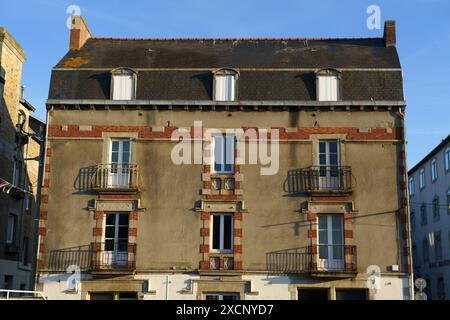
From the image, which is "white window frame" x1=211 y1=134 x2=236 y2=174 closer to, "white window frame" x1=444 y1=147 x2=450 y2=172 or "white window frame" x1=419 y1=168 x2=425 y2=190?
"white window frame" x1=444 y1=147 x2=450 y2=172

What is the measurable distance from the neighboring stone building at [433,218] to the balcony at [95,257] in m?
22.3

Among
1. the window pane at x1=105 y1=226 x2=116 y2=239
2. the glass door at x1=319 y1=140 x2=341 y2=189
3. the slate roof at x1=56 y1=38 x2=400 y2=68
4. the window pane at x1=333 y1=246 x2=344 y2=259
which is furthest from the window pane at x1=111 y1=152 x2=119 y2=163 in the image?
the window pane at x1=333 y1=246 x2=344 y2=259

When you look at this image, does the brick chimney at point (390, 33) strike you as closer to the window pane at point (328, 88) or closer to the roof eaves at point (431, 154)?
the window pane at point (328, 88)

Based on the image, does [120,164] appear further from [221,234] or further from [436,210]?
[436,210]

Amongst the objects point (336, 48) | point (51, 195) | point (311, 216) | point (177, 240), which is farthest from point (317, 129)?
point (51, 195)

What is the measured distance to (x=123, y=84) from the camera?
67.0ft

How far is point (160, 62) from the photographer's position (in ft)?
71.3

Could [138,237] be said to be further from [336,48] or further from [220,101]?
[336,48]

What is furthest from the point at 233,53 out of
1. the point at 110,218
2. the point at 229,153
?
the point at 110,218

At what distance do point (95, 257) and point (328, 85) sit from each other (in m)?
10.1

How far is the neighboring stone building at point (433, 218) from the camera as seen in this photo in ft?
116

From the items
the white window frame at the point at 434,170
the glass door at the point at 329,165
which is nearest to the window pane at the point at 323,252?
the glass door at the point at 329,165
